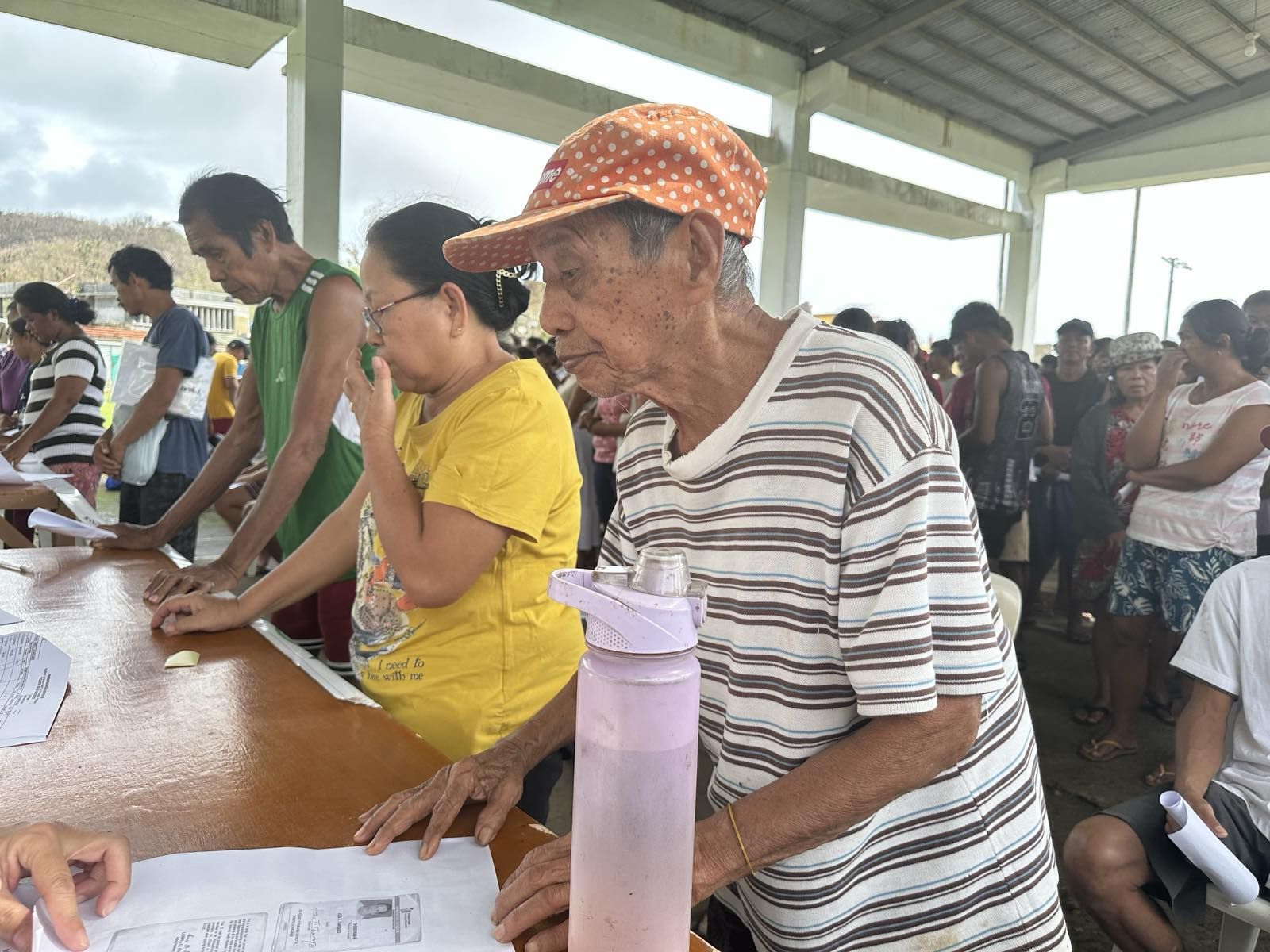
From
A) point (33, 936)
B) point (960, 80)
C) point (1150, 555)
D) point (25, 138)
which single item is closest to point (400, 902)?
point (33, 936)

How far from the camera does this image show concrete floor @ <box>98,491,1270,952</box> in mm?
2186

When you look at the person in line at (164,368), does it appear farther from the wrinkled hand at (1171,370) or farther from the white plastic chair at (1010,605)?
the wrinkled hand at (1171,370)

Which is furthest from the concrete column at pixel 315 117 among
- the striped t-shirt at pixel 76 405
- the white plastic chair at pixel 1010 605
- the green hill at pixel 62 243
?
the white plastic chair at pixel 1010 605

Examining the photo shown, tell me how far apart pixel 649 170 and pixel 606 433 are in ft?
12.9

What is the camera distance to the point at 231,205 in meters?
2.01

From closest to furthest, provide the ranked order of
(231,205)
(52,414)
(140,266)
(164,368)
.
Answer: (231,205), (164,368), (140,266), (52,414)

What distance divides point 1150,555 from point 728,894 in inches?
112

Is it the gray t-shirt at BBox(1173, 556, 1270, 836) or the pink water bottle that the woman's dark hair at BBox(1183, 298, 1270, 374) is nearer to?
the gray t-shirt at BBox(1173, 556, 1270, 836)

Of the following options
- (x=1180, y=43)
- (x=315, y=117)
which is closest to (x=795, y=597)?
(x=315, y=117)

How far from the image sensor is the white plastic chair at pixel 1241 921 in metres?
1.41

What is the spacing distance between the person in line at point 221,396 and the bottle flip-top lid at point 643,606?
7671mm

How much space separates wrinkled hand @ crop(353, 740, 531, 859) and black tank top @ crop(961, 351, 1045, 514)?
3799 mm

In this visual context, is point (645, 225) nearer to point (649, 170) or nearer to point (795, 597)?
point (649, 170)

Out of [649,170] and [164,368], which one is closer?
[649,170]
